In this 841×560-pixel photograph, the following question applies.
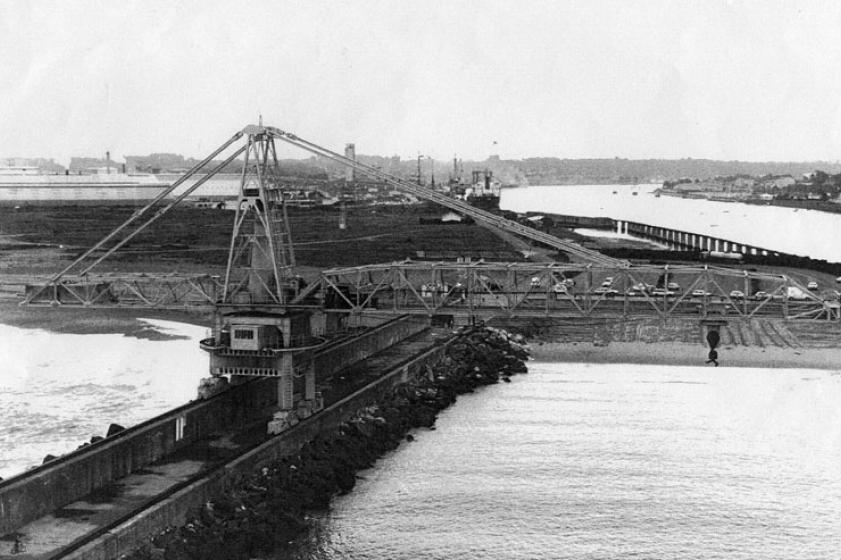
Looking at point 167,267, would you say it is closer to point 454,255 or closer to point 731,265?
point 454,255

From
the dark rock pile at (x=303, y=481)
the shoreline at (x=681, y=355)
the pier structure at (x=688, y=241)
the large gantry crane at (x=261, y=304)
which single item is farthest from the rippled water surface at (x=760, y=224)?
the large gantry crane at (x=261, y=304)

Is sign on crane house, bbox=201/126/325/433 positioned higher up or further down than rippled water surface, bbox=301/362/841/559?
higher up

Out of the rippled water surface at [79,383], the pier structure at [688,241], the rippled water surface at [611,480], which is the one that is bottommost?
the rippled water surface at [611,480]

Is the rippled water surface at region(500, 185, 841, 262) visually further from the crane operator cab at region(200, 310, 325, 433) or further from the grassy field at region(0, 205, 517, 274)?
the crane operator cab at region(200, 310, 325, 433)

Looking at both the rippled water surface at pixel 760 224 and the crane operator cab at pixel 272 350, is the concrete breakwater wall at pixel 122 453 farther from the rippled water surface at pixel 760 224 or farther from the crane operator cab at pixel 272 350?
the rippled water surface at pixel 760 224

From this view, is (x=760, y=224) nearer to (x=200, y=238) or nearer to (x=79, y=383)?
(x=200, y=238)

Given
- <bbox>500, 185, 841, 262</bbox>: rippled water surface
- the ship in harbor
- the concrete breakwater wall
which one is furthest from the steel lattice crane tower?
<bbox>500, 185, 841, 262</bbox>: rippled water surface

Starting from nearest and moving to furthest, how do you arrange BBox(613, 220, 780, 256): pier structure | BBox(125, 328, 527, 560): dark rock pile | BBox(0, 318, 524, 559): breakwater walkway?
1. BBox(0, 318, 524, 559): breakwater walkway
2. BBox(125, 328, 527, 560): dark rock pile
3. BBox(613, 220, 780, 256): pier structure
